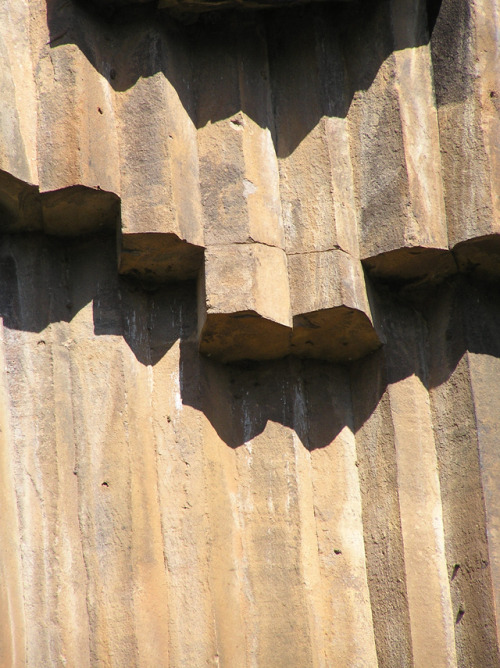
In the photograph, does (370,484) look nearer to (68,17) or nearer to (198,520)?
(198,520)

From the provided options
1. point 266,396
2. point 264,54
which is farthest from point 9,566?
point 264,54

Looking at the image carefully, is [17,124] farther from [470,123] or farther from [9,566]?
[470,123]

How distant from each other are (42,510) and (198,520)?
49 centimetres

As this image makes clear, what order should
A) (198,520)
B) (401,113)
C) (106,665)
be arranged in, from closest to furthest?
(106,665), (198,520), (401,113)

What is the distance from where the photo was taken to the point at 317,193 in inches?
182

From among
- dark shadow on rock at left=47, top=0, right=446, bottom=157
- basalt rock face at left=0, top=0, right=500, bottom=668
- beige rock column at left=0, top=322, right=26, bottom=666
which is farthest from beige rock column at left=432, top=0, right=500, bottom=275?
beige rock column at left=0, top=322, right=26, bottom=666

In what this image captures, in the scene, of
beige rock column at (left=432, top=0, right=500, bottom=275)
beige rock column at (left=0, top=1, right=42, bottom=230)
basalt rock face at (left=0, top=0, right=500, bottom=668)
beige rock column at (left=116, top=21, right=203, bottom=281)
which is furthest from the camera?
beige rock column at (left=432, top=0, right=500, bottom=275)

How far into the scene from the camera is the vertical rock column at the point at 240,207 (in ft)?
14.6

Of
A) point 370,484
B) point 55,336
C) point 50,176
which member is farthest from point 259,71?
point 370,484

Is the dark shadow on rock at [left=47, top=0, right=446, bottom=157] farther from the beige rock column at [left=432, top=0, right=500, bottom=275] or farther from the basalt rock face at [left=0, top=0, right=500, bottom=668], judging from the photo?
the beige rock column at [left=432, top=0, right=500, bottom=275]

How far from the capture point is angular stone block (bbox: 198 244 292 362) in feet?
14.5

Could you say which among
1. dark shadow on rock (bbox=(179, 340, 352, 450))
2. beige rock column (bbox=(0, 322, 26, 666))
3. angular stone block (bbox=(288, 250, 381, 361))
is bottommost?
beige rock column (bbox=(0, 322, 26, 666))

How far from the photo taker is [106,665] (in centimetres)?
404

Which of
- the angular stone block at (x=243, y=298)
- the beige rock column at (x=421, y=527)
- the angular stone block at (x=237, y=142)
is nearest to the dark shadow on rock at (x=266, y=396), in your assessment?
the angular stone block at (x=243, y=298)
